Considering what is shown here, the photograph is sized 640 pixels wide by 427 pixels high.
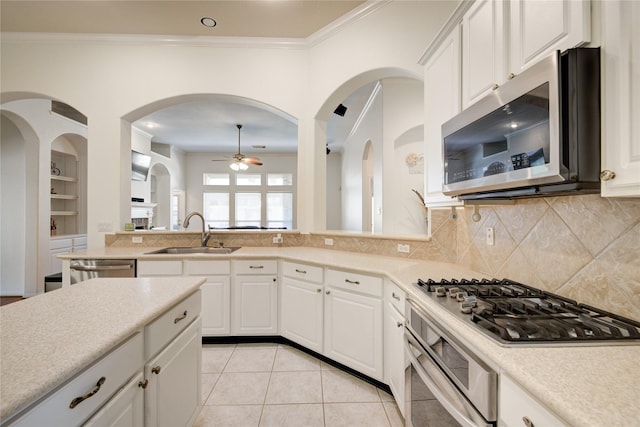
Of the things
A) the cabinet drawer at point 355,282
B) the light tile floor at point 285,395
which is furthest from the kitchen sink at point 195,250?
the cabinet drawer at point 355,282

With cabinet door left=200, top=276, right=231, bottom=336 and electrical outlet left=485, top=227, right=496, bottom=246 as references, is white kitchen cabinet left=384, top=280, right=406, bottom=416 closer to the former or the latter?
electrical outlet left=485, top=227, right=496, bottom=246

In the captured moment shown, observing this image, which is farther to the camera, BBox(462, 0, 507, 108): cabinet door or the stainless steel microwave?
BBox(462, 0, 507, 108): cabinet door

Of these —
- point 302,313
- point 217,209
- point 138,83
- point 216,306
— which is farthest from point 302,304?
point 217,209

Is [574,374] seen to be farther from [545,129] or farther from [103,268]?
[103,268]

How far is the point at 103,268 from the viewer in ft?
8.32

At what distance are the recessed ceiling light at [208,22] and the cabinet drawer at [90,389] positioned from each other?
3049mm

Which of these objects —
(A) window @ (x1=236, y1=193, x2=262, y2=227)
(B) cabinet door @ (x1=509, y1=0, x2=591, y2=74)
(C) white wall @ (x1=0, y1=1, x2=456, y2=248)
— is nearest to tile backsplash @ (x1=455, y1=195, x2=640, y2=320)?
(B) cabinet door @ (x1=509, y1=0, x2=591, y2=74)

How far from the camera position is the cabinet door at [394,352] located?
158cm

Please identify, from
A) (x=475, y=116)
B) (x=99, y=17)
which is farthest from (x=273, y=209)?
(x=475, y=116)

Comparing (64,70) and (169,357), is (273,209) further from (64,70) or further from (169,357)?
(169,357)

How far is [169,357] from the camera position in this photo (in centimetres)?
123

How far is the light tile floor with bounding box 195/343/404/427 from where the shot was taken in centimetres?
169

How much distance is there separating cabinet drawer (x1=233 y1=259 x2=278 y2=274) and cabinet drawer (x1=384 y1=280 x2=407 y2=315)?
1174 millimetres

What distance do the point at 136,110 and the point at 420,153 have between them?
11.7ft
